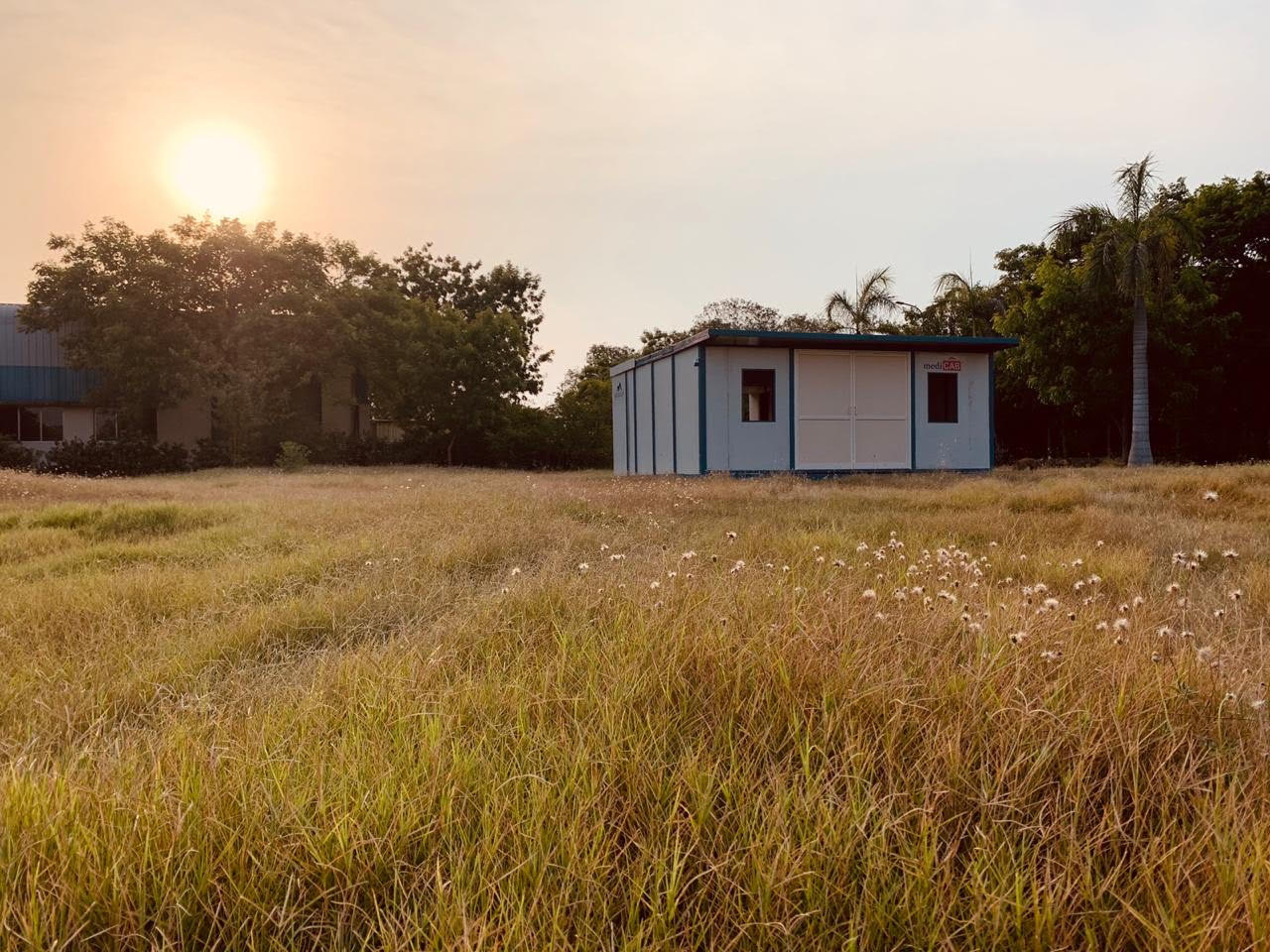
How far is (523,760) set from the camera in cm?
187

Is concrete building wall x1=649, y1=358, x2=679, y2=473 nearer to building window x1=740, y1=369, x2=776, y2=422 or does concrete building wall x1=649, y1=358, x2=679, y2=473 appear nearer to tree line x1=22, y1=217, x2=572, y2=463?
building window x1=740, y1=369, x2=776, y2=422

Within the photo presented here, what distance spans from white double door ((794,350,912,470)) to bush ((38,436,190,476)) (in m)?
18.6

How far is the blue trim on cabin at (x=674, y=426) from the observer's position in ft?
57.6

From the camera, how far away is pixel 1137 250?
20.4m

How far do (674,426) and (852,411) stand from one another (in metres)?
3.86

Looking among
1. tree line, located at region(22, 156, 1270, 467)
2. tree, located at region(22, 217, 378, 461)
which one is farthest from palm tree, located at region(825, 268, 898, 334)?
tree, located at region(22, 217, 378, 461)

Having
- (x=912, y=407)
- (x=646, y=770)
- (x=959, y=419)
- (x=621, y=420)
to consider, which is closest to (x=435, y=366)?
(x=621, y=420)

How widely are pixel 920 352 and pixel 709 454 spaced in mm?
5317

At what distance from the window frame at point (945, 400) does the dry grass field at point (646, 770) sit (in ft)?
45.9

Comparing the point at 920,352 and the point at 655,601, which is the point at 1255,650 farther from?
the point at 920,352

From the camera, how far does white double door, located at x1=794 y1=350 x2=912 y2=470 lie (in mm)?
16594

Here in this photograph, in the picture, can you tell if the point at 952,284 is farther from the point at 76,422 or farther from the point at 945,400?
the point at 76,422

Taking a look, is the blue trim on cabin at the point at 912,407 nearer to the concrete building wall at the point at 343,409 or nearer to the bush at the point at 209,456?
the concrete building wall at the point at 343,409

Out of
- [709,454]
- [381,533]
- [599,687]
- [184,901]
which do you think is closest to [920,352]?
[709,454]
